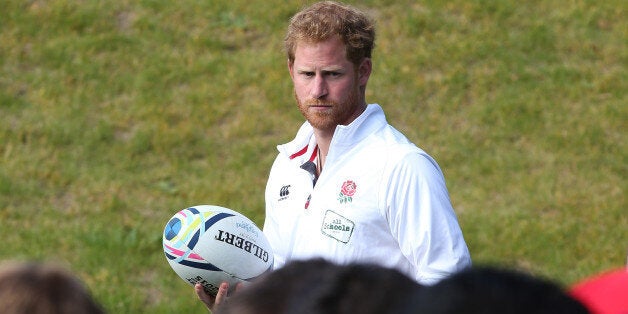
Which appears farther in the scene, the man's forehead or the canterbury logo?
the canterbury logo

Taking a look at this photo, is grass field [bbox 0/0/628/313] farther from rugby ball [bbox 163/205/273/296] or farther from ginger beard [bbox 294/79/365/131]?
ginger beard [bbox 294/79/365/131]

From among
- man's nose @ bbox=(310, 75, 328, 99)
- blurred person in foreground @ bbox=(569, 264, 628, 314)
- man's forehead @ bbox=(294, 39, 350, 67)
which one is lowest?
man's nose @ bbox=(310, 75, 328, 99)

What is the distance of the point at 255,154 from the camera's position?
912 centimetres

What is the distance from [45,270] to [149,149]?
705 centimetres

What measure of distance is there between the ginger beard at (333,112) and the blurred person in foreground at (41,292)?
8.49 feet

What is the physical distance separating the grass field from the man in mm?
2987

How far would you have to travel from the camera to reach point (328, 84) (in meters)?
4.73

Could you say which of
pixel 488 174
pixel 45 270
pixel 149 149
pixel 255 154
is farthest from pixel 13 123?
pixel 45 270

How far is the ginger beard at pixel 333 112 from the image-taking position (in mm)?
4734

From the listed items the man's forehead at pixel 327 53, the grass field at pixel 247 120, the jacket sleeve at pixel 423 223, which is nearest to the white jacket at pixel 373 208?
the jacket sleeve at pixel 423 223

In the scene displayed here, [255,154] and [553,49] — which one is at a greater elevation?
[553,49]

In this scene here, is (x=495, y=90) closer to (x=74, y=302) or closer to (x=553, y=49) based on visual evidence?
(x=553, y=49)

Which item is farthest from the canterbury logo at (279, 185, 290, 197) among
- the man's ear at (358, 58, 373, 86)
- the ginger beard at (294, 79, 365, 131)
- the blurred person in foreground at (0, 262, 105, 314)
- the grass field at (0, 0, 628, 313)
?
the grass field at (0, 0, 628, 313)

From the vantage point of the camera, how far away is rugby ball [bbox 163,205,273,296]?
471 cm
